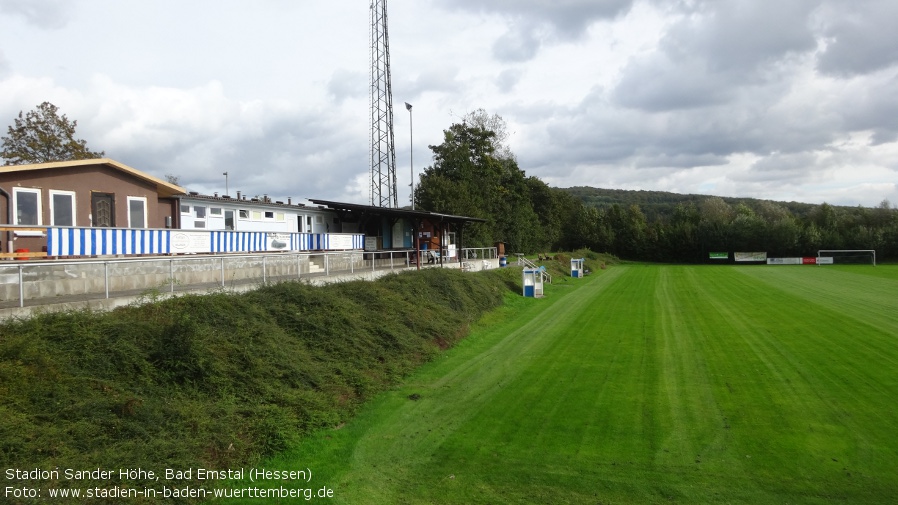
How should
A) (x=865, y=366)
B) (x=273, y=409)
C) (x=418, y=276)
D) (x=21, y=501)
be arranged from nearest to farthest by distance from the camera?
(x=21, y=501) < (x=273, y=409) < (x=865, y=366) < (x=418, y=276)

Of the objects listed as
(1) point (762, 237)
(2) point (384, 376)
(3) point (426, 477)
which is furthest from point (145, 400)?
(1) point (762, 237)

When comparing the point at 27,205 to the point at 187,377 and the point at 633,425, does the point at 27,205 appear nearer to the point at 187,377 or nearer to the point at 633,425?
the point at 187,377

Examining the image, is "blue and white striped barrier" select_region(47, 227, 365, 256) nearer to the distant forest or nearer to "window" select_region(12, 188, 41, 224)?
"window" select_region(12, 188, 41, 224)

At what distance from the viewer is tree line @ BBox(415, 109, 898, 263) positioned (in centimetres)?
5666

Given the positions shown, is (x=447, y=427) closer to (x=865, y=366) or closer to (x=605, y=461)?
(x=605, y=461)

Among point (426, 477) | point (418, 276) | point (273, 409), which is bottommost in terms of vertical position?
point (426, 477)

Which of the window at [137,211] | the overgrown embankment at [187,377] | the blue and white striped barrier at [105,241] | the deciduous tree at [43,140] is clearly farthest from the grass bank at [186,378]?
the deciduous tree at [43,140]

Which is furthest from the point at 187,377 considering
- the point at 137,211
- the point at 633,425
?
the point at 137,211

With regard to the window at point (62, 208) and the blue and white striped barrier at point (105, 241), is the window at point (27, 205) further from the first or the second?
the blue and white striped barrier at point (105, 241)

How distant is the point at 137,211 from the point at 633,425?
17.2m

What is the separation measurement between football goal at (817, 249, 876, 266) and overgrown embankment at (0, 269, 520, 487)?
73870 mm

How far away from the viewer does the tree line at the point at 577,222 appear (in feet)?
186

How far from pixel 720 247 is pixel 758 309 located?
199ft

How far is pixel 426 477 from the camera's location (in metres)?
7.27
